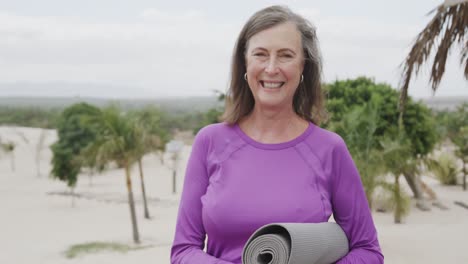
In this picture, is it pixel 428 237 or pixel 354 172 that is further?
pixel 428 237

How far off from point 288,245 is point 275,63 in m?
0.63

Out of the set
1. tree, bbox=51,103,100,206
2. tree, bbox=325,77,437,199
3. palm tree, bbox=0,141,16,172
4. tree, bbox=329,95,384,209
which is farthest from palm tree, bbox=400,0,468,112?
palm tree, bbox=0,141,16,172

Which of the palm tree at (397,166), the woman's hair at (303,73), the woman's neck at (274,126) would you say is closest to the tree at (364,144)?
the palm tree at (397,166)

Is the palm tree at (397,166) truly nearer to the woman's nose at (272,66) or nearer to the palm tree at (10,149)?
the woman's nose at (272,66)

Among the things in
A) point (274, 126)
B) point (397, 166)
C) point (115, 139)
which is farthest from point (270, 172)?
point (115, 139)

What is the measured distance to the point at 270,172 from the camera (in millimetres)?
1912

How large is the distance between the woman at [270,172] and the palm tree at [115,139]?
53.3 ft

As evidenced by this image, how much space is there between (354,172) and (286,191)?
0.87 ft

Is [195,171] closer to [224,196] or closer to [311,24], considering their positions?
[224,196]

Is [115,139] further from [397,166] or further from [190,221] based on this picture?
[190,221]

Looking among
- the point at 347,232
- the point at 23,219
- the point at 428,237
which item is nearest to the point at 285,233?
the point at 347,232

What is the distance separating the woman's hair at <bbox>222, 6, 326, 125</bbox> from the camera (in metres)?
1.93

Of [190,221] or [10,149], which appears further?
[10,149]

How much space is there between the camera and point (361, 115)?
13.2 meters
